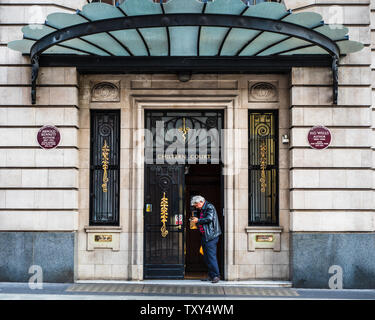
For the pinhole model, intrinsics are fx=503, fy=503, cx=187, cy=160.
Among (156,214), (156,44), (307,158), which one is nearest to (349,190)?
(307,158)

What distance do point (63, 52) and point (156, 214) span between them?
4088 mm

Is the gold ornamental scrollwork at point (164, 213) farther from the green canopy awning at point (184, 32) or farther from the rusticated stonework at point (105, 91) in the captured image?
the green canopy awning at point (184, 32)

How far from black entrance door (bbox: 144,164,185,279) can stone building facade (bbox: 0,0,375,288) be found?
25 centimetres

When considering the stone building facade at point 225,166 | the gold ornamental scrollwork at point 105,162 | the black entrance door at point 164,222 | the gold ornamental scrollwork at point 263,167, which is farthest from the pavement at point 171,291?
the gold ornamental scrollwork at point 105,162

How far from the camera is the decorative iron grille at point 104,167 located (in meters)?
11.3

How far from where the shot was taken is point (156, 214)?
37.3 feet

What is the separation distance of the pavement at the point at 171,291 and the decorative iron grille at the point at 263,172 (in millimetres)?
1513

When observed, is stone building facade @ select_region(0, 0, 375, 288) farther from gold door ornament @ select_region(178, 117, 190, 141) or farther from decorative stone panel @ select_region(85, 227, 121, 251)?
gold door ornament @ select_region(178, 117, 190, 141)

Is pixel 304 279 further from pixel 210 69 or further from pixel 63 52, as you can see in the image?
pixel 63 52

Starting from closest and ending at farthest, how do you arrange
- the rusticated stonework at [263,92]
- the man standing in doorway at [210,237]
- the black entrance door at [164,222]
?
the man standing in doorway at [210,237] < the black entrance door at [164,222] < the rusticated stonework at [263,92]

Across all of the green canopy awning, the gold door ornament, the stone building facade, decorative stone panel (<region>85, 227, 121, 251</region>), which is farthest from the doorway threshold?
the green canopy awning

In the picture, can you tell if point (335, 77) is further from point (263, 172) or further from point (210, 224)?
point (210, 224)

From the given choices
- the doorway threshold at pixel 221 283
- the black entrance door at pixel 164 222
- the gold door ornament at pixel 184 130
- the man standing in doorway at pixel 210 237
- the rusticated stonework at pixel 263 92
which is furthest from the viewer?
the gold door ornament at pixel 184 130

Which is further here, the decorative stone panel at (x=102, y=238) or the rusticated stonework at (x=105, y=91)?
the rusticated stonework at (x=105, y=91)
